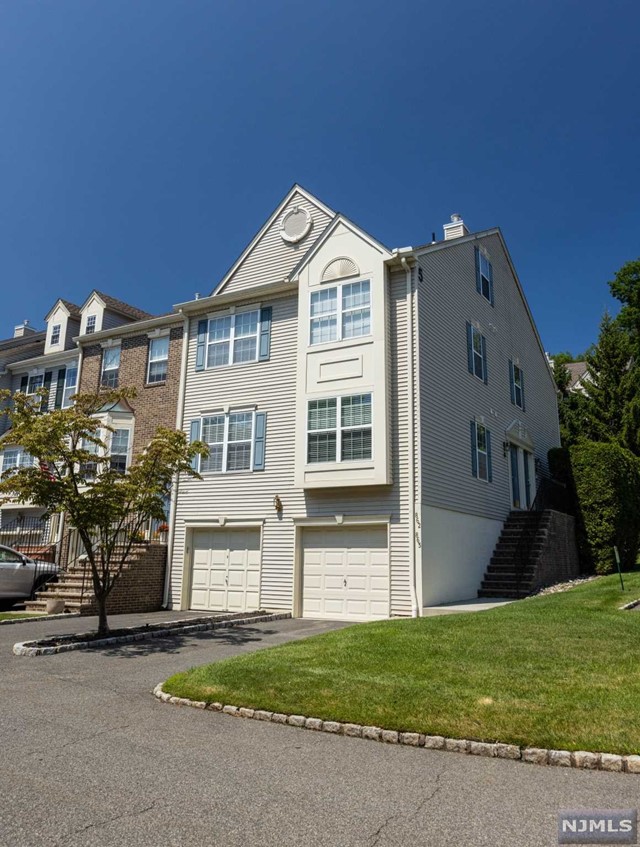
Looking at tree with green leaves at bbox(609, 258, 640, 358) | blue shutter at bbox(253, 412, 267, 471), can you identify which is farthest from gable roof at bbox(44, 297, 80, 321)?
tree with green leaves at bbox(609, 258, 640, 358)

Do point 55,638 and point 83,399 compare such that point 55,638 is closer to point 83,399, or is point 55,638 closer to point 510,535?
point 83,399

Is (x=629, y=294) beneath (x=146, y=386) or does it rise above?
above

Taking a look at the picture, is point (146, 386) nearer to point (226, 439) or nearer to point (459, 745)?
point (226, 439)

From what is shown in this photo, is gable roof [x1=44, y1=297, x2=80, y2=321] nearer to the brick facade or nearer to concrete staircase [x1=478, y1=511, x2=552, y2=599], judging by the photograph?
the brick facade

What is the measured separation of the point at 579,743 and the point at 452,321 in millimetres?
13806

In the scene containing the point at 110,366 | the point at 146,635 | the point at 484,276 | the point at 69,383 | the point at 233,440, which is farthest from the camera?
the point at 69,383

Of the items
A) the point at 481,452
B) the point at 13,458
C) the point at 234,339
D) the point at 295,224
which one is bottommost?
the point at 481,452

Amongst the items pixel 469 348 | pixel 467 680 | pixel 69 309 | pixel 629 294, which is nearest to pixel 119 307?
pixel 69 309

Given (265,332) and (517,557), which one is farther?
(265,332)

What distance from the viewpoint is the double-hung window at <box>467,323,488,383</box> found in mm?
18753

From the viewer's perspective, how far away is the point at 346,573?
50.4 ft

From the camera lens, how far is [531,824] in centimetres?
403

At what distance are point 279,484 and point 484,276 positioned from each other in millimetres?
9999

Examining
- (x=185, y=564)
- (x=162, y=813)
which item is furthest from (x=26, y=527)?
(x=162, y=813)
